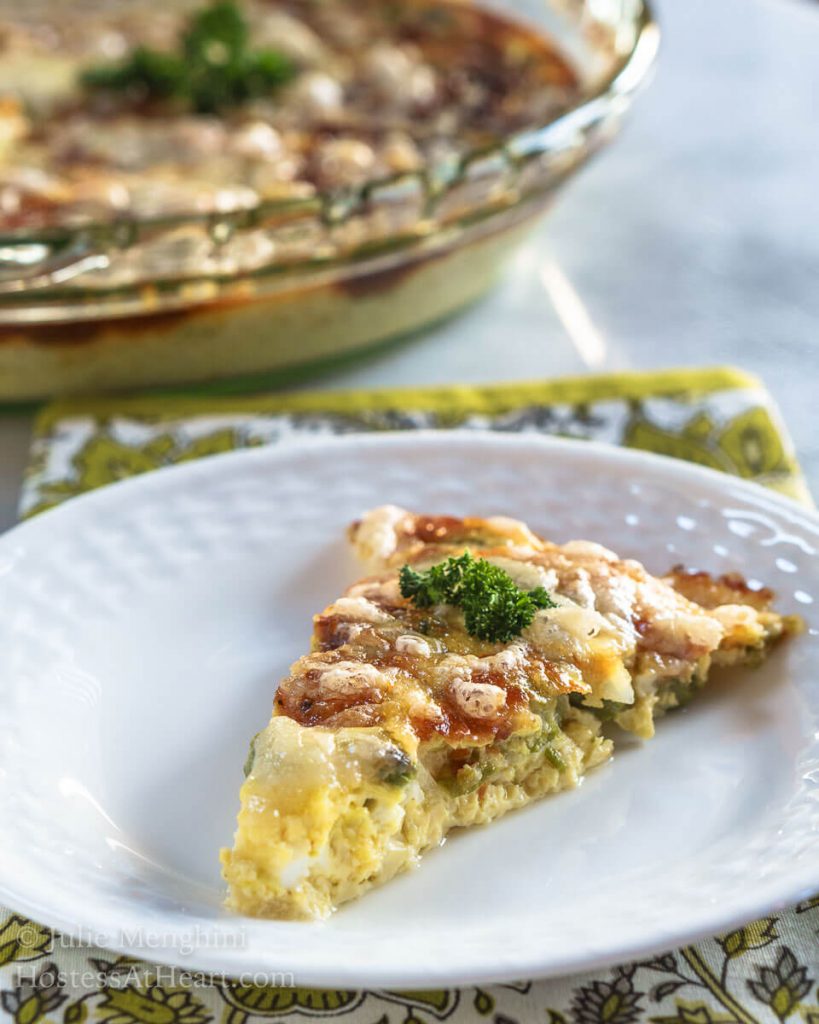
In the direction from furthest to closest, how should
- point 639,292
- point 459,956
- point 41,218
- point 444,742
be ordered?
point 639,292, point 41,218, point 444,742, point 459,956

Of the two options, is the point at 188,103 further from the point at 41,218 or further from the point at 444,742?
the point at 444,742

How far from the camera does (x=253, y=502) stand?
7.23ft

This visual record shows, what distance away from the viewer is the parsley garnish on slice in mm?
1764

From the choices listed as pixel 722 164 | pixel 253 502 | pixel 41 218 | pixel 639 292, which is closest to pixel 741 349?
pixel 639 292

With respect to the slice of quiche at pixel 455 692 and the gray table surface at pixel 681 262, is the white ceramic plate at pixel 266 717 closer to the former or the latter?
the slice of quiche at pixel 455 692

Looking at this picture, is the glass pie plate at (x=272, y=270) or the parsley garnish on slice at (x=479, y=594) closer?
the parsley garnish on slice at (x=479, y=594)

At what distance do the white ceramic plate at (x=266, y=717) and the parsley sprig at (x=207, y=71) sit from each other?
158 cm

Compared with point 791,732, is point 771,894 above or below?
above

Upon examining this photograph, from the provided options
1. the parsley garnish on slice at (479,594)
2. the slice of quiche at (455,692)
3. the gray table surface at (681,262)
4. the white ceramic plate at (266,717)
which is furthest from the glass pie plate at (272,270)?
the parsley garnish on slice at (479,594)

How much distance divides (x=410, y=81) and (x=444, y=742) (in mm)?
2325

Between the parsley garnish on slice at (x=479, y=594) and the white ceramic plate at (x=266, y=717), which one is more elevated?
the parsley garnish on slice at (x=479, y=594)

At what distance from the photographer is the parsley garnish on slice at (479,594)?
176cm

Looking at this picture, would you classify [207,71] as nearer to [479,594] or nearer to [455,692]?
[479,594]

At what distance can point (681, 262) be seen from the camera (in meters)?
3.32
